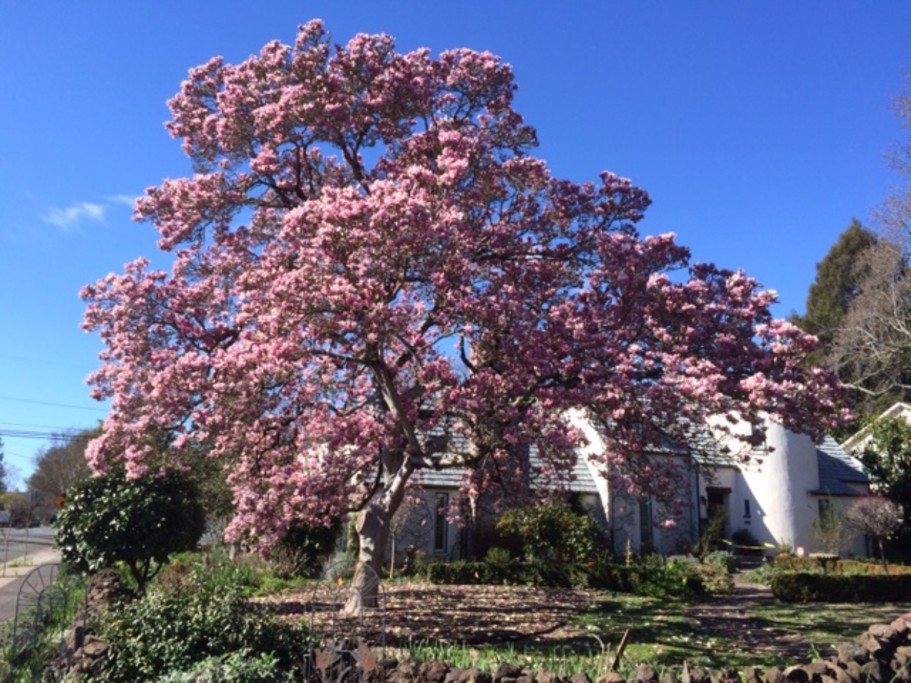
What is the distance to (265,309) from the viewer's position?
12508 mm

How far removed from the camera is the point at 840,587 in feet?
67.9

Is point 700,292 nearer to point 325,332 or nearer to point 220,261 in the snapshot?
point 325,332

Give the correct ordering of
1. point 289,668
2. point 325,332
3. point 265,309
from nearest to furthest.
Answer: point 289,668
point 325,332
point 265,309

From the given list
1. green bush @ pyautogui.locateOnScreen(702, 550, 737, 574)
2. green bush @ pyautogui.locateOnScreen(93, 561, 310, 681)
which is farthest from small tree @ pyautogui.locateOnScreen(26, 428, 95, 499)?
green bush @ pyautogui.locateOnScreen(93, 561, 310, 681)

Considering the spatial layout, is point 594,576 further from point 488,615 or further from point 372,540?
point 372,540

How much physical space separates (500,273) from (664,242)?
118 inches

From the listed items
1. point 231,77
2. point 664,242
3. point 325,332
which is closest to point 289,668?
point 325,332

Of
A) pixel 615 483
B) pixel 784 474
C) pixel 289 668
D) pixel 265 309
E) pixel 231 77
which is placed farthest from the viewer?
pixel 784 474

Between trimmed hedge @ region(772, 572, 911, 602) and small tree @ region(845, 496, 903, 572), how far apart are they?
4.63 m

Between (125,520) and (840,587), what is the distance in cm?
1781

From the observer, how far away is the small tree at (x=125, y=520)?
14.9 m

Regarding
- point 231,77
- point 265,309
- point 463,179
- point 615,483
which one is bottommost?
point 615,483

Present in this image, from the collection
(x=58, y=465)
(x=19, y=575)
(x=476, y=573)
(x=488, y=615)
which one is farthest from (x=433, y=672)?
(x=58, y=465)

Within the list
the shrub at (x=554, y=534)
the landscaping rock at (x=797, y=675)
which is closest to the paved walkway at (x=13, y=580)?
the landscaping rock at (x=797, y=675)
